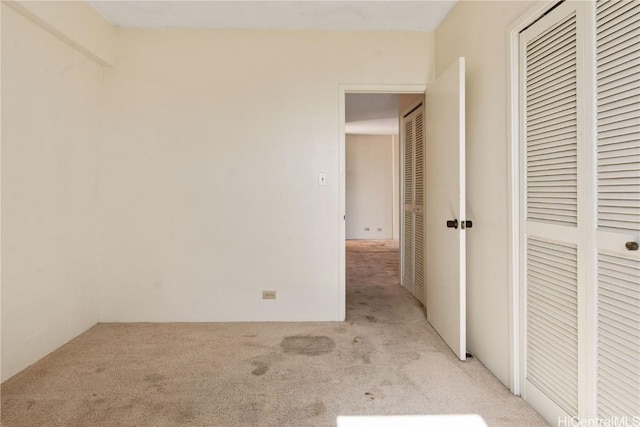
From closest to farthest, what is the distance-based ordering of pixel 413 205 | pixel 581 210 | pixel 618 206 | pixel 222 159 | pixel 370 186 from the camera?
1. pixel 618 206
2. pixel 581 210
3. pixel 222 159
4. pixel 413 205
5. pixel 370 186

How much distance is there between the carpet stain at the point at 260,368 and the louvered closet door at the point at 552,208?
1422 mm

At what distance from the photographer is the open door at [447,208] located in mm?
2221

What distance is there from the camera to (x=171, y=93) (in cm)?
293

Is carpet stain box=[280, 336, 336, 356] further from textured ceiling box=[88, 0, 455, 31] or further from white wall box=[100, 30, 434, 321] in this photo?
textured ceiling box=[88, 0, 455, 31]

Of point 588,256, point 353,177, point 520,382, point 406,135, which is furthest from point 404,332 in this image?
point 353,177

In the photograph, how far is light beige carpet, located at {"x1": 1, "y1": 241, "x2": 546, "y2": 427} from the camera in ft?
5.52

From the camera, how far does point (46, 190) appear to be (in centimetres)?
231

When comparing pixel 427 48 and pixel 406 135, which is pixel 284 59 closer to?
pixel 427 48

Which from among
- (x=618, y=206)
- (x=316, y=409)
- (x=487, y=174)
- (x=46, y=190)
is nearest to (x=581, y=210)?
(x=618, y=206)

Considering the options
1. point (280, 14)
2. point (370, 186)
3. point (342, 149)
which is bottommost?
point (370, 186)

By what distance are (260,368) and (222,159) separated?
1688 millimetres

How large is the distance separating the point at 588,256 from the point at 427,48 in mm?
2249

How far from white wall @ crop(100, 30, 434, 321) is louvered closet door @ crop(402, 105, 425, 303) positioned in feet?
2.67

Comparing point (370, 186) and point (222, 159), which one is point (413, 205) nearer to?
point (222, 159)
